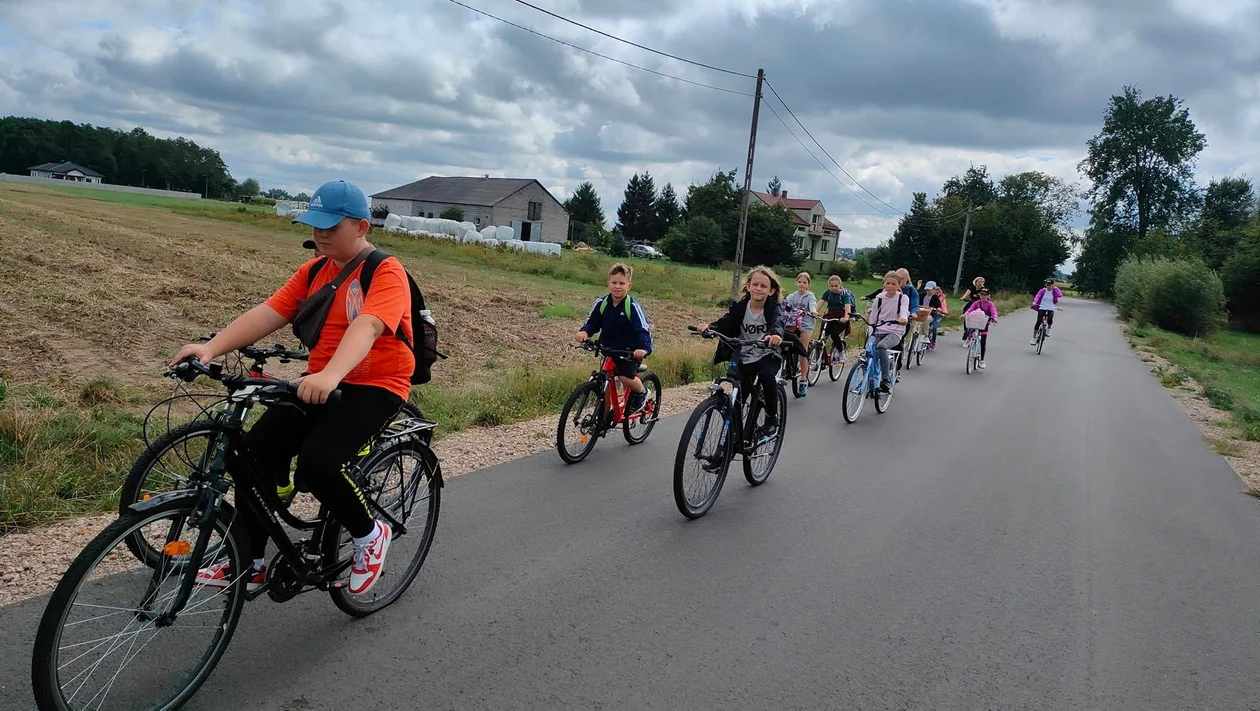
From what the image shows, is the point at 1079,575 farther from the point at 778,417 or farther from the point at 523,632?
the point at 523,632

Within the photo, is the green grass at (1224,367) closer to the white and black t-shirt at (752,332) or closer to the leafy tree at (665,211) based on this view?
the white and black t-shirt at (752,332)

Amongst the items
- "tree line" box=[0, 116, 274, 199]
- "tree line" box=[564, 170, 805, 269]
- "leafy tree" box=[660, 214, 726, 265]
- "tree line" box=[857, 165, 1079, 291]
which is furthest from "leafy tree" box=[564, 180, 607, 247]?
"tree line" box=[0, 116, 274, 199]

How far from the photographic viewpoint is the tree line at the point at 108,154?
104875 mm

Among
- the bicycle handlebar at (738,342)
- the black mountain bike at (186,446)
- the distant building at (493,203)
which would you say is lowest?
the black mountain bike at (186,446)

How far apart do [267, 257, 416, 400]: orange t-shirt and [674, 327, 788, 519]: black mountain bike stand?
2.33m

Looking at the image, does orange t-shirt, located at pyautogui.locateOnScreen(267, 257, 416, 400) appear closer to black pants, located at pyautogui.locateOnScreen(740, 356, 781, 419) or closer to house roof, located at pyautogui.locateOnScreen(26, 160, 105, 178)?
black pants, located at pyautogui.locateOnScreen(740, 356, 781, 419)

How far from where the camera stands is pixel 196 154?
11681 cm

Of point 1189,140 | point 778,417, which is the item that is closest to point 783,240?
point 1189,140

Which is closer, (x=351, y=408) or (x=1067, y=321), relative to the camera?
(x=351, y=408)

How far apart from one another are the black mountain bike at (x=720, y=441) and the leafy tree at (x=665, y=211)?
93214mm

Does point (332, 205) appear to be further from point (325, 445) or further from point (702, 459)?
point (702, 459)

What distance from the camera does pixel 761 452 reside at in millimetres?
6492

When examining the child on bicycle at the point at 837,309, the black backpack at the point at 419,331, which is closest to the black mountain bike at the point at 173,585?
the black backpack at the point at 419,331

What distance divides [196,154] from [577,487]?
433 ft
